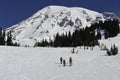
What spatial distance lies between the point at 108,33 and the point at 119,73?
87903mm

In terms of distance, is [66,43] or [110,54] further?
[66,43]

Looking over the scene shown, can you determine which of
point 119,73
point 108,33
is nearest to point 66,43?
point 108,33

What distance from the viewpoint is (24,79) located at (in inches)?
1088

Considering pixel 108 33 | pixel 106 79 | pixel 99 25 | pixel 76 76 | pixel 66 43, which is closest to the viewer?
pixel 106 79

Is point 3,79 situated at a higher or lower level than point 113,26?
lower

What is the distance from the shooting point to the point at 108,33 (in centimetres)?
11650

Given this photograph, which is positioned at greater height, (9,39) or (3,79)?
(9,39)

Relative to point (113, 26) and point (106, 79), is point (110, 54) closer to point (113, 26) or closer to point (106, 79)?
point (106, 79)

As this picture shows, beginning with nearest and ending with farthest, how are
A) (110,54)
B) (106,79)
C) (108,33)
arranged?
(106,79), (110,54), (108,33)

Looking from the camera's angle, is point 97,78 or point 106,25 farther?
point 106,25

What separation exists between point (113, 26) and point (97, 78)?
3681 inches

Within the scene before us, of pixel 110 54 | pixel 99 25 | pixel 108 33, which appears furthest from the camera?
pixel 99 25

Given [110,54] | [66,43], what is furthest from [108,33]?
[110,54]

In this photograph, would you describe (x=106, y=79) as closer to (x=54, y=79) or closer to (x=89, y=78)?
(x=89, y=78)
